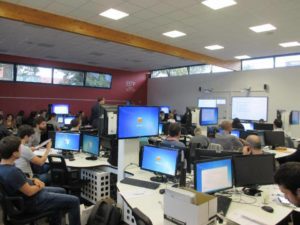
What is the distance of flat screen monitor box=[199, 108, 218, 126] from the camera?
6.49 m

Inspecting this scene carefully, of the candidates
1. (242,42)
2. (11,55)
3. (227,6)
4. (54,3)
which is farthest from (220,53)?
(11,55)

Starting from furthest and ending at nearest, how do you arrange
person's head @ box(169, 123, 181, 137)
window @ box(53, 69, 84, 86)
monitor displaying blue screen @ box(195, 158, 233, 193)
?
window @ box(53, 69, 84, 86)
person's head @ box(169, 123, 181, 137)
monitor displaying blue screen @ box(195, 158, 233, 193)

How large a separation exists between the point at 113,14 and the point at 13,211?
4115 millimetres

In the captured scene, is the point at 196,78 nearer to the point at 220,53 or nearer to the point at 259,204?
the point at 220,53

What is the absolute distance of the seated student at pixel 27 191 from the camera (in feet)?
8.02

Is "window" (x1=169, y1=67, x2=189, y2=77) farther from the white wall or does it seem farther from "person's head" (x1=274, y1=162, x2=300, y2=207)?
"person's head" (x1=274, y1=162, x2=300, y2=207)

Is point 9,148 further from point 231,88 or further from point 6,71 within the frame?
→ point 231,88

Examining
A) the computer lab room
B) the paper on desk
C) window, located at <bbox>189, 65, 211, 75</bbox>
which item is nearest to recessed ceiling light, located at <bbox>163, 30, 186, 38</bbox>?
the computer lab room

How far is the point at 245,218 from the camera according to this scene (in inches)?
82.5

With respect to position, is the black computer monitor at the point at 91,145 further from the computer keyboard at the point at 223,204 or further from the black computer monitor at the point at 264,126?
the black computer monitor at the point at 264,126

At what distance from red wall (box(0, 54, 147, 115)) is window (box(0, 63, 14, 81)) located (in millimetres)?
180

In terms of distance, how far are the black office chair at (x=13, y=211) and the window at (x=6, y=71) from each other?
821 centimetres

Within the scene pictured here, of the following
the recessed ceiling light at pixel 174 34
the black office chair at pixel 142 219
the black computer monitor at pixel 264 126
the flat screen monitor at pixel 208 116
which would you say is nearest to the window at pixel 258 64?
the black computer monitor at pixel 264 126

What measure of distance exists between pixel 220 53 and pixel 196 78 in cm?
263
